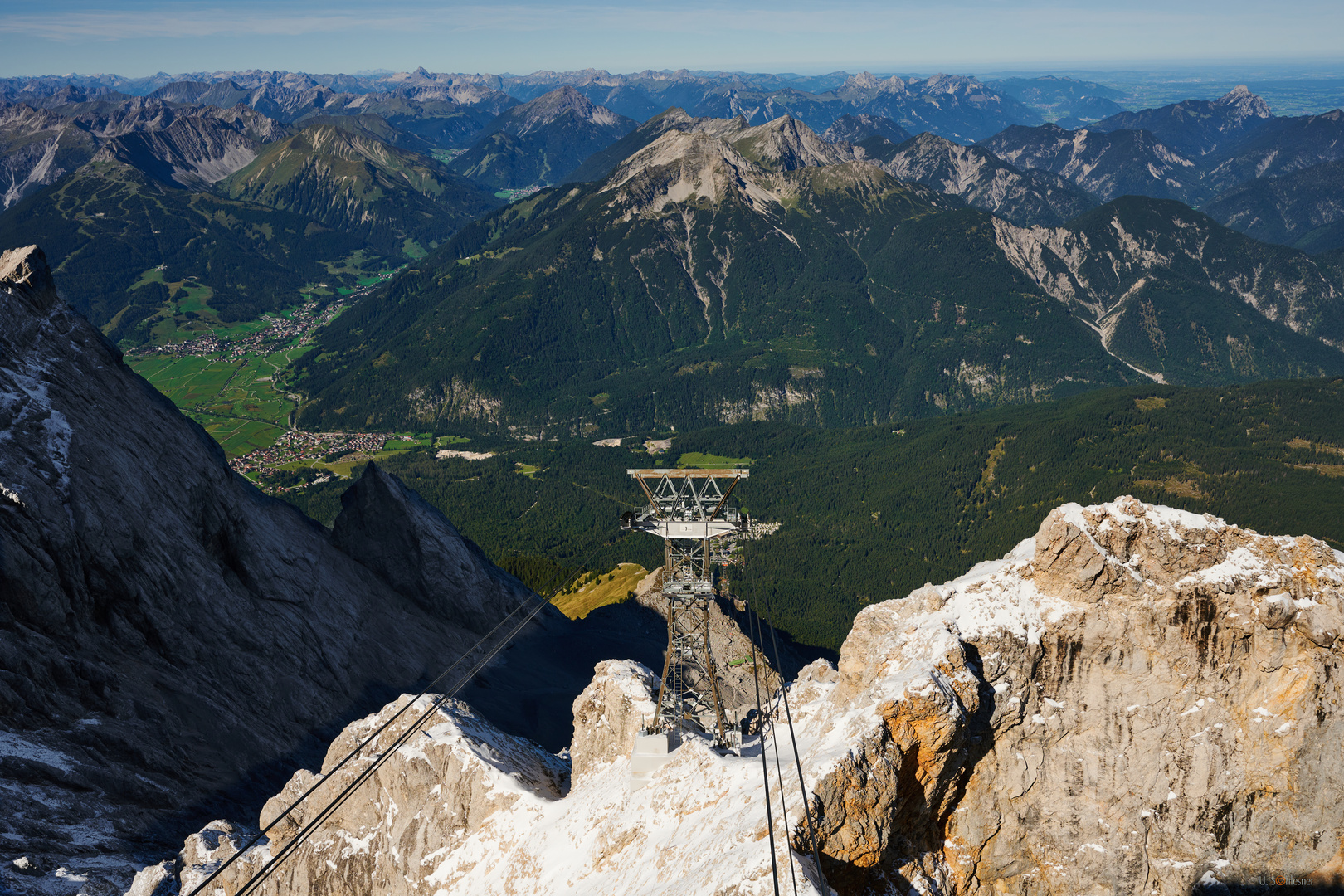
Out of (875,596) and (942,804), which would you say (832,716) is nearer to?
(942,804)

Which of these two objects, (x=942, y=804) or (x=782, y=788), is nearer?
(x=782, y=788)

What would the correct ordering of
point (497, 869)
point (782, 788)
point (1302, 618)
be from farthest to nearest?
point (497, 869) → point (1302, 618) → point (782, 788)

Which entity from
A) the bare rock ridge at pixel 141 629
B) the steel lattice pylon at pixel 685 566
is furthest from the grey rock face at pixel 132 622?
the steel lattice pylon at pixel 685 566

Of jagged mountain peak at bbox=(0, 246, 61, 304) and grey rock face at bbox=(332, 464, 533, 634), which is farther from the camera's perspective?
grey rock face at bbox=(332, 464, 533, 634)

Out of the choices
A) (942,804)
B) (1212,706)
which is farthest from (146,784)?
(1212,706)

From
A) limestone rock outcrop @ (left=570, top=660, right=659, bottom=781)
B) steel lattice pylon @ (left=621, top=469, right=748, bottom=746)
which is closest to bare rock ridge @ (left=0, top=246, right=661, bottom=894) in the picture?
limestone rock outcrop @ (left=570, top=660, right=659, bottom=781)

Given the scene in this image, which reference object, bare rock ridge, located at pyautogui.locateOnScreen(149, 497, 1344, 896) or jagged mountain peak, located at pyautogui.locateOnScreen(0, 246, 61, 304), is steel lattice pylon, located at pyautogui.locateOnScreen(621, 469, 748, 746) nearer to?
bare rock ridge, located at pyautogui.locateOnScreen(149, 497, 1344, 896)
